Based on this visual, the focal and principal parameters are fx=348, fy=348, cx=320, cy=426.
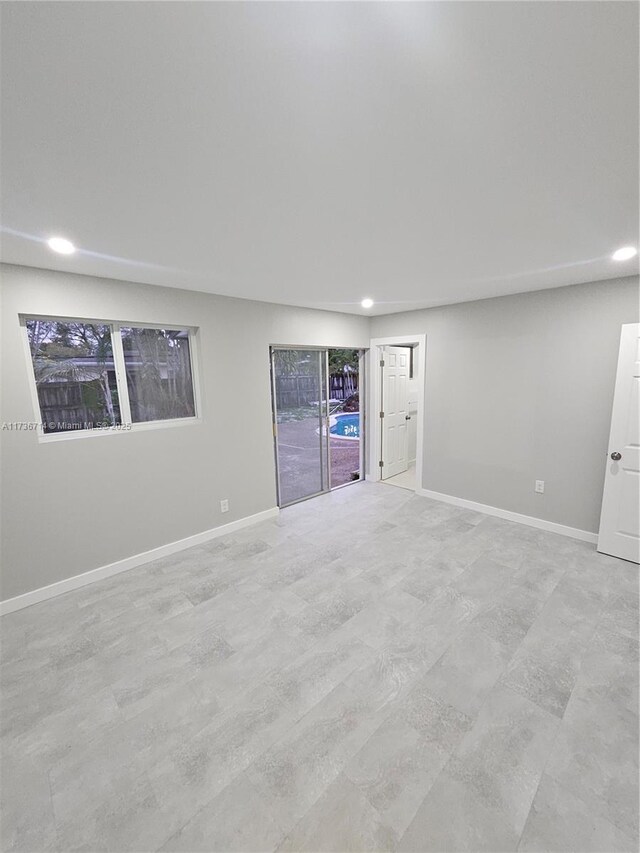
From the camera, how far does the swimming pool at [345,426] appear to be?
881 centimetres

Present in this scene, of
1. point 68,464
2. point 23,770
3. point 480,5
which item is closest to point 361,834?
point 23,770

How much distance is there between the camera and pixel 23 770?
1484mm

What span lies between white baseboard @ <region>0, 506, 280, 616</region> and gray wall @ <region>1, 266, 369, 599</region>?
0.18ft

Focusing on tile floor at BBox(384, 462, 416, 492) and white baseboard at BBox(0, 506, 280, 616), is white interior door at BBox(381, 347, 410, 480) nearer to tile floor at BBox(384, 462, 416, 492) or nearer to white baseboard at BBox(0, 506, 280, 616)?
tile floor at BBox(384, 462, 416, 492)

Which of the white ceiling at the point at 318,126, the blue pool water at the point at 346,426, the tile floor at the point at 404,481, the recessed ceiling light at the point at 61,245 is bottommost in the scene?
the tile floor at the point at 404,481

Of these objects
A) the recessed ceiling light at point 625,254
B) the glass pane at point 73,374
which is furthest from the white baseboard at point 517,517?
the glass pane at point 73,374

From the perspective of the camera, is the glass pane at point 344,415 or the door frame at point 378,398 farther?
the glass pane at point 344,415

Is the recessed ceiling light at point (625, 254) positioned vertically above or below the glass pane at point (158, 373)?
above

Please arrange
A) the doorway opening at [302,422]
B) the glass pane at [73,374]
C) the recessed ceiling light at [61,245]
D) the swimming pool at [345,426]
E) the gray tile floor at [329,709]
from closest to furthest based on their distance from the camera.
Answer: the gray tile floor at [329,709]
the recessed ceiling light at [61,245]
the glass pane at [73,374]
the doorway opening at [302,422]
the swimming pool at [345,426]

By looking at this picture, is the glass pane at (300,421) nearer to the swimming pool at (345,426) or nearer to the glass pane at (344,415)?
the glass pane at (344,415)

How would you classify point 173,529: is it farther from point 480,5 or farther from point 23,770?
point 480,5

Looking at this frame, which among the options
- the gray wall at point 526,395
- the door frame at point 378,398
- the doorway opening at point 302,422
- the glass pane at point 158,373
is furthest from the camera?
the door frame at point 378,398

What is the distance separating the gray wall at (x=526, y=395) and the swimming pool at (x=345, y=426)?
444 cm

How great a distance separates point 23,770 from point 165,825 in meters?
0.72
